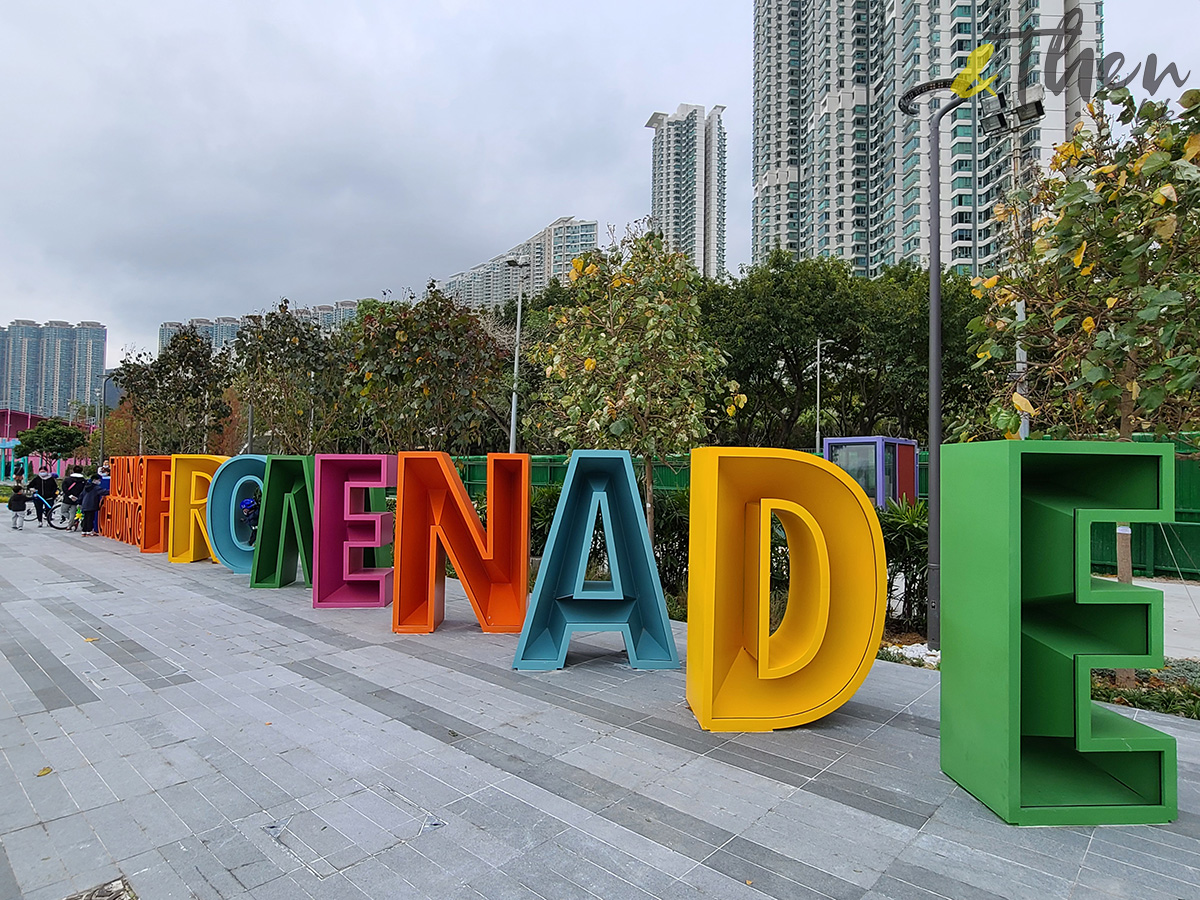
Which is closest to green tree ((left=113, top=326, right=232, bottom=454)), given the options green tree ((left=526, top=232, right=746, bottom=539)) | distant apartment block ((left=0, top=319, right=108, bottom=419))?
green tree ((left=526, top=232, right=746, bottom=539))

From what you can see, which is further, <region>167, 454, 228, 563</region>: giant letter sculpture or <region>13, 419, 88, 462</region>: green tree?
<region>13, 419, 88, 462</region>: green tree

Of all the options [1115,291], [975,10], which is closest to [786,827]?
[1115,291]

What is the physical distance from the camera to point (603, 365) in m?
9.44

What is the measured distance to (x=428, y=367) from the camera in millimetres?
13242

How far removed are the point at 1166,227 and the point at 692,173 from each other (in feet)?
184

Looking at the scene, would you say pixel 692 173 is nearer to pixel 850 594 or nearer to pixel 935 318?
pixel 935 318

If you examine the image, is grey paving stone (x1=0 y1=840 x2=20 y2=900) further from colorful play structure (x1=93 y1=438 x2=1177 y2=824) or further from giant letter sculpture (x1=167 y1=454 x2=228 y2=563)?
giant letter sculpture (x1=167 y1=454 x2=228 y2=563)

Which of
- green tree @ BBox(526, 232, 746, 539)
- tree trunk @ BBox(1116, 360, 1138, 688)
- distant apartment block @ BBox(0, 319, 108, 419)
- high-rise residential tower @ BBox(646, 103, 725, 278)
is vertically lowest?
tree trunk @ BBox(1116, 360, 1138, 688)

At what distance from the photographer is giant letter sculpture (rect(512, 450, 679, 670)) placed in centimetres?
645

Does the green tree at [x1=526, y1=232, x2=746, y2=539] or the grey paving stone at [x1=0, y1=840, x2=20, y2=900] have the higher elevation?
the green tree at [x1=526, y1=232, x2=746, y2=539]

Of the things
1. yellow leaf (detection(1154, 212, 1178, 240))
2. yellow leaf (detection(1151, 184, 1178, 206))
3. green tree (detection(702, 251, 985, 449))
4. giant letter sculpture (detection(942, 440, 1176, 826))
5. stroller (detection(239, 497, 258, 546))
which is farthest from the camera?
green tree (detection(702, 251, 985, 449))

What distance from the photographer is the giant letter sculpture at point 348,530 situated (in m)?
9.17

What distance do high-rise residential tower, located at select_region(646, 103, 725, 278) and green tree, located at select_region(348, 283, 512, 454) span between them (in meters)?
44.4

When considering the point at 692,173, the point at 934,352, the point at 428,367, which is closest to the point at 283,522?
the point at 428,367
